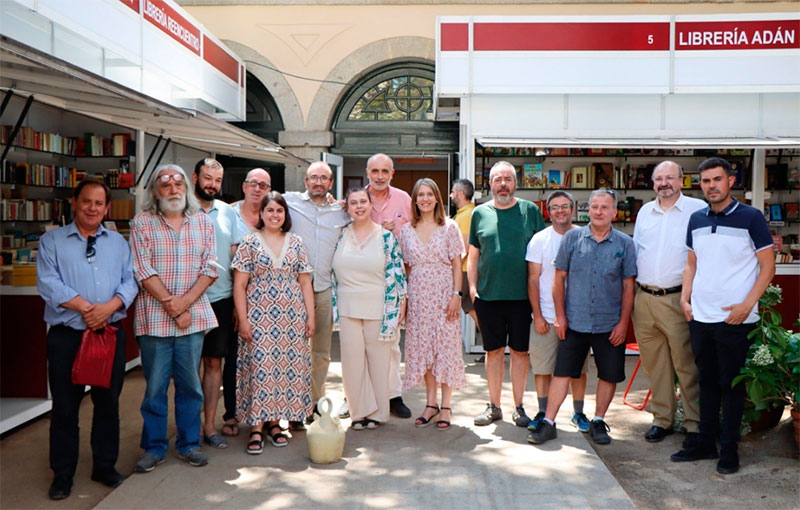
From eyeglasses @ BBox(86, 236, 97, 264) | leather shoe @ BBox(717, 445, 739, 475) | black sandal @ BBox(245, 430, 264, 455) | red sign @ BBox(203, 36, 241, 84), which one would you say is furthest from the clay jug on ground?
red sign @ BBox(203, 36, 241, 84)

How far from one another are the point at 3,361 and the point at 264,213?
2.31 m

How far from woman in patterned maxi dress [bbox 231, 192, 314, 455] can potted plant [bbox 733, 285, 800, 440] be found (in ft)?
8.51

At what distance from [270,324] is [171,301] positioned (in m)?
0.65

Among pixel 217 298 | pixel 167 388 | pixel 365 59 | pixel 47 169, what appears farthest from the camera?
pixel 365 59

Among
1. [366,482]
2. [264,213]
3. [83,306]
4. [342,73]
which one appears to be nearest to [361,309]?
[264,213]

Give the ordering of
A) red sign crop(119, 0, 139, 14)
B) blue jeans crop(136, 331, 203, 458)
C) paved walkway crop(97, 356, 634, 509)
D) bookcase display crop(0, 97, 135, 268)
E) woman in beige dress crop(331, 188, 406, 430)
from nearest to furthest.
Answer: paved walkway crop(97, 356, 634, 509) < blue jeans crop(136, 331, 203, 458) < woman in beige dress crop(331, 188, 406, 430) < red sign crop(119, 0, 139, 14) < bookcase display crop(0, 97, 135, 268)

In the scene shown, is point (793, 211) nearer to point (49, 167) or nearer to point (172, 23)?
point (172, 23)

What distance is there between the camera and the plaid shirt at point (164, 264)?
385 centimetres

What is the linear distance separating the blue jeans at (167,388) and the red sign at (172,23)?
4246 mm

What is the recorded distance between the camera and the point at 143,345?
3893mm

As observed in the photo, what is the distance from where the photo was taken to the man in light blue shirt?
3568 mm

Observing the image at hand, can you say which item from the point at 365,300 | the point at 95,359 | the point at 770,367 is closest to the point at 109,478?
the point at 95,359

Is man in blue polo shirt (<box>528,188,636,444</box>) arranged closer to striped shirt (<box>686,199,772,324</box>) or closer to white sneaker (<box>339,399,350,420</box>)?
striped shirt (<box>686,199,772,324</box>)

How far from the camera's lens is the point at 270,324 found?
4254 mm
